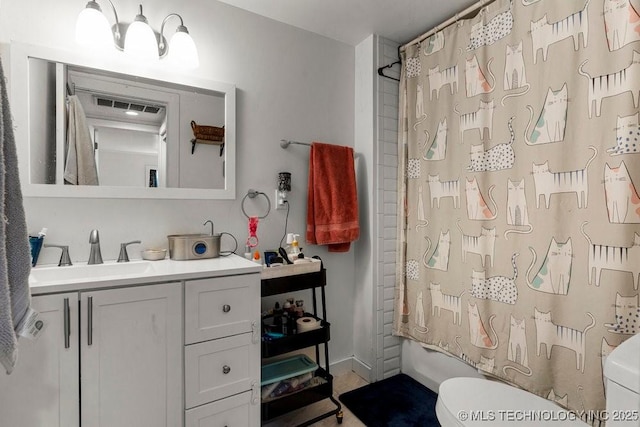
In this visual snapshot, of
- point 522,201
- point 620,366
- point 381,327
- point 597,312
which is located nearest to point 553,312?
point 597,312

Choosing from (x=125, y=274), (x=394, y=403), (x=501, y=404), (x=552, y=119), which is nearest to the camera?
(x=501, y=404)

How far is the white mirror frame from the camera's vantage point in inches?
52.4

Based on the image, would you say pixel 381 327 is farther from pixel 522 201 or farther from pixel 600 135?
pixel 600 135

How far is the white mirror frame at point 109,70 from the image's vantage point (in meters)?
1.33

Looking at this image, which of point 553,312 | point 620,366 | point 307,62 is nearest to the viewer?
point 620,366

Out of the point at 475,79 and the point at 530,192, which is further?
the point at 475,79

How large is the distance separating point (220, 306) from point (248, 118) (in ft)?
3.61

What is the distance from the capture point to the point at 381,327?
2.14 meters

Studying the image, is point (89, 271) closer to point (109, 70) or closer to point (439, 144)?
point (109, 70)

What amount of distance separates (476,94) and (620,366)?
1.42 m

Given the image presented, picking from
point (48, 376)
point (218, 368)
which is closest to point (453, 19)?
point (218, 368)

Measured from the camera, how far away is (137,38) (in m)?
1.48

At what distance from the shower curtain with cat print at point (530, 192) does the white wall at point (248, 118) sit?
531mm

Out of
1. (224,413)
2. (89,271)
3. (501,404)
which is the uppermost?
(89,271)
